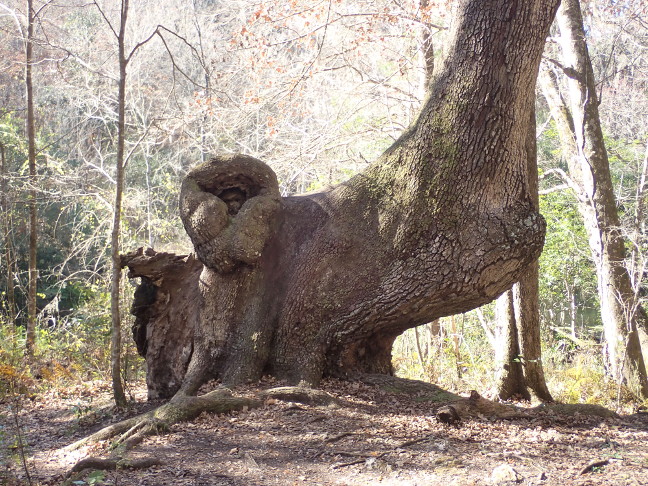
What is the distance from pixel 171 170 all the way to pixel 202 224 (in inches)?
632

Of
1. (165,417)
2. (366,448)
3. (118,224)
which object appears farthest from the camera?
(118,224)

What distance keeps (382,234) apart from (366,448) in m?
2.00

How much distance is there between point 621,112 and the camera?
14.4 meters

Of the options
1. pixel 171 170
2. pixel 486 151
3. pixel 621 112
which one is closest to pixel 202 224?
pixel 486 151

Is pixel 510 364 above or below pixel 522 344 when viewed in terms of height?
below

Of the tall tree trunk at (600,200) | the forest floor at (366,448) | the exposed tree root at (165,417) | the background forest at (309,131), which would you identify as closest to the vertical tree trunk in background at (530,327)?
the background forest at (309,131)

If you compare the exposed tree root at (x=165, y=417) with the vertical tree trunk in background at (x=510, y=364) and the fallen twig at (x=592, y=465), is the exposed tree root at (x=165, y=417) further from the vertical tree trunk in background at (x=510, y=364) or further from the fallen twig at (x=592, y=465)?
the vertical tree trunk in background at (x=510, y=364)

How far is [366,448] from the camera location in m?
4.12

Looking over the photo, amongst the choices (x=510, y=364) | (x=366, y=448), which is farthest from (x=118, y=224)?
A: (x=510, y=364)

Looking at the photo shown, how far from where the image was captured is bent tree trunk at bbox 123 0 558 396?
510cm

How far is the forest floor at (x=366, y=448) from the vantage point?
3.68 metres

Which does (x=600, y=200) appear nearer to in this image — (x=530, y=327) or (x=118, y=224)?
(x=530, y=327)

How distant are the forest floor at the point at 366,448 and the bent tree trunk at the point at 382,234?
53cm

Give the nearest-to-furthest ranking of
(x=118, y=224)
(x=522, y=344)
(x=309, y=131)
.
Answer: (x=118, y=224), (x=522, y=344), (x=309, y=131)
